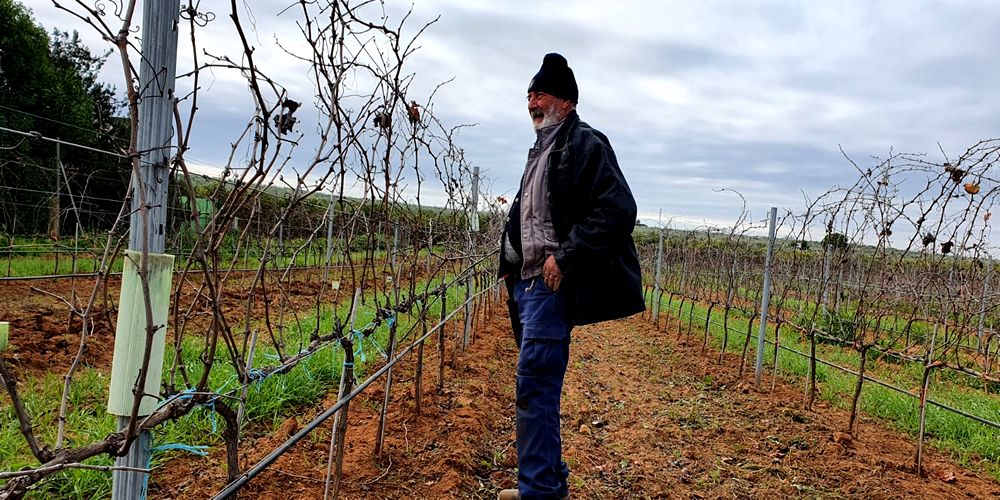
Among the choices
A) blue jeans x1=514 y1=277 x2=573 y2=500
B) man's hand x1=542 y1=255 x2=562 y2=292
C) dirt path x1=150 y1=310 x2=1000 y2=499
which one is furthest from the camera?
dirt path x1=150 y1=310 x2=1000 y2=499

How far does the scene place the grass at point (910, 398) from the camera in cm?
434

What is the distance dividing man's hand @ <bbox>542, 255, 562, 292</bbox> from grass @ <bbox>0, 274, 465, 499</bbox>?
3.61 ft

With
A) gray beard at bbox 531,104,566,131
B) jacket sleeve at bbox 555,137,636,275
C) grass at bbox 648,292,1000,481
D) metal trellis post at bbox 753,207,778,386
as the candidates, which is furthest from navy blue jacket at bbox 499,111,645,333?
metal trellis post at bbox 753,207,778,386

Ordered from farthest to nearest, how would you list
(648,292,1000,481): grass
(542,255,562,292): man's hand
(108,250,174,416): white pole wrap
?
(648,292,1000,481): grass
(542,255,562,292): man's hand
(108,250,174,416): white pole wrap

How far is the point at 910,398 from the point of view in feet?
18.0

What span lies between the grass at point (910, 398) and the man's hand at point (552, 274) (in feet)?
12.5

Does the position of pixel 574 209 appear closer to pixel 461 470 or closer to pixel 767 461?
pixel 461 470

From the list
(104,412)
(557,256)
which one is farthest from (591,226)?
(104,412)

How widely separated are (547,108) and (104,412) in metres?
3.31

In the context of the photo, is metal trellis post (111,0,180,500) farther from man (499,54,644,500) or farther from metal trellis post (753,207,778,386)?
metal trellis post (753,207,778,386)

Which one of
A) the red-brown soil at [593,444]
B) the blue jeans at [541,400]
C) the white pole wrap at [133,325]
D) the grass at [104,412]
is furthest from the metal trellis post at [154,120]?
the red-brown soil at [593,444]

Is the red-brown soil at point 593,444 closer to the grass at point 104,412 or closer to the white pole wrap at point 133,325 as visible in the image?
the grass at point 104,412

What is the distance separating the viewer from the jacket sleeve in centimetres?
232

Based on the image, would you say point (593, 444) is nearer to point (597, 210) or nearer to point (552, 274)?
point (552, 274)
